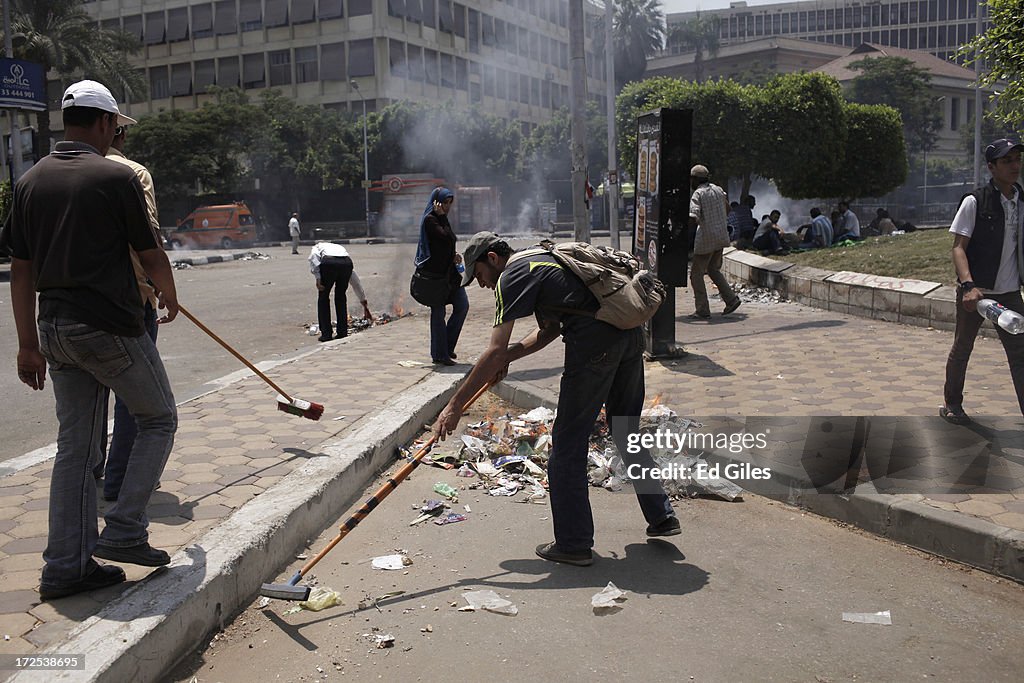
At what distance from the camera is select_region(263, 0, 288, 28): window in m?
59.4

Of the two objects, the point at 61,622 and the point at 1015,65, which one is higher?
the point at 1015,65

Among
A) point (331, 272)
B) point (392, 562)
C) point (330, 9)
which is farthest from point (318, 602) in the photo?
point (330, 9)

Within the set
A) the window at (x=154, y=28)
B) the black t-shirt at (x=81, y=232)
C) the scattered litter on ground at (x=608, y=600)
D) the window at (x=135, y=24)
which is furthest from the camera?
the window at (x=135, y=24)

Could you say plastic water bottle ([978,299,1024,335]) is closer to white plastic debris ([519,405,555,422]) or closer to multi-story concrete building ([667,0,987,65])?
white plastic debris ([519,405,555,422])

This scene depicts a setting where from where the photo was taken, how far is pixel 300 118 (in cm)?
5159

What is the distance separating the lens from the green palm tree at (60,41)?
3700cm

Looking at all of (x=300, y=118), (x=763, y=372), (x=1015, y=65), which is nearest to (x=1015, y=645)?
(x=763, y=372)

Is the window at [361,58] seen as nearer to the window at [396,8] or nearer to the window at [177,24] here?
the window at [396,8]

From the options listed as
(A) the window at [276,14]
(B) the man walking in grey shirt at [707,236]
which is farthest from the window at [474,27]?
(B) the man walking in grey shirt at [707,236]

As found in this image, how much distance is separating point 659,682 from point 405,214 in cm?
4281

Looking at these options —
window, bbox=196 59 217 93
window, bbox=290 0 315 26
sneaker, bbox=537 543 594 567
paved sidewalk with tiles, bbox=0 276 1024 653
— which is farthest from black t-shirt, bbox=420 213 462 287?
window, bbox=196 59 217 93

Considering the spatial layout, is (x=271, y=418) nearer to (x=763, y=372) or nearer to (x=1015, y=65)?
(x=763, y=372)

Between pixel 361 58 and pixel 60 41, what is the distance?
21.7 meters

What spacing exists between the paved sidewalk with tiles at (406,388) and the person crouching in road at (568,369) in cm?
143
